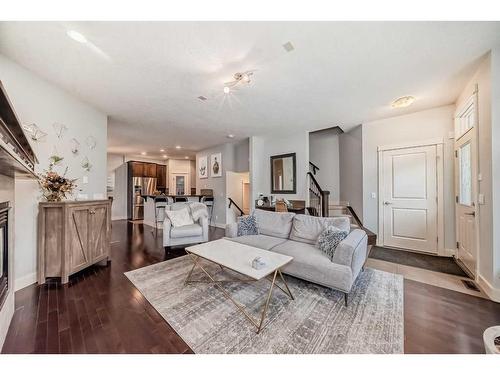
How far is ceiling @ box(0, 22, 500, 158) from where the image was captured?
1790mm

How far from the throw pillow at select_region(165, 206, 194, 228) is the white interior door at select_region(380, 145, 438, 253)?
420cm

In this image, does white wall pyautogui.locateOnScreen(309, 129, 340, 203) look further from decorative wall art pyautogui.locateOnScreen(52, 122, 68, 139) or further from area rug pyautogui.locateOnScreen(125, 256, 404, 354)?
decorative wall art pyautogui.locateOnScreen(52, 122, 68, 139)

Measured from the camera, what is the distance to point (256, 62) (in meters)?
2.26

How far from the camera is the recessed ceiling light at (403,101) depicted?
3139 millimetres

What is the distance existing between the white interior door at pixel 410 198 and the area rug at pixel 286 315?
1.72 m

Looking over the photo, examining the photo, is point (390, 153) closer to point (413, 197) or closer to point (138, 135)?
point (413, 197)

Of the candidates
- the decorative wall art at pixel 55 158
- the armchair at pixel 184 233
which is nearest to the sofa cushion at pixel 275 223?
the armchair at pixel 184 233

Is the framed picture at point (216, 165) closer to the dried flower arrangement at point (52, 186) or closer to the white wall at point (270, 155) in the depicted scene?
the white wall at point (270, 155)

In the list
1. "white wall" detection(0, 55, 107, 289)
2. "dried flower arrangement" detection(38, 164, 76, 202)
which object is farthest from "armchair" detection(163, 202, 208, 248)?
"dried flower arrangement" detection(38, 164, 76, 202)

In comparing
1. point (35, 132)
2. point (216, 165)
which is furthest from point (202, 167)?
point (35, 132)

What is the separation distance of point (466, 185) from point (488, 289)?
1.63 meters

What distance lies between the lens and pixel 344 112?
3754 mm

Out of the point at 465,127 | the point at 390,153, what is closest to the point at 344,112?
the point at 390,153
